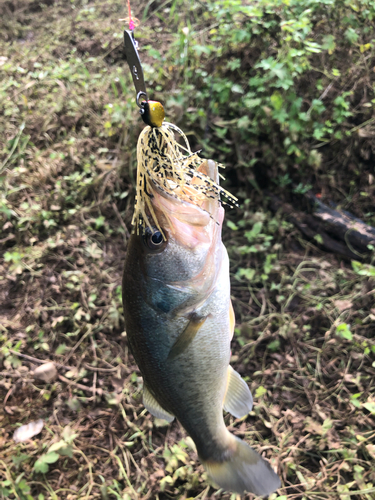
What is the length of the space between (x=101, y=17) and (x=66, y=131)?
3.11m

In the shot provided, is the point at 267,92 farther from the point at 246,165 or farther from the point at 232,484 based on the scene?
the point at 232,484

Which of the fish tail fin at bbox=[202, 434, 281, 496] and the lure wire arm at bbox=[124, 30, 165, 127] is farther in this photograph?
the fish tail fin at bbox=[202, 434, 281, 496]

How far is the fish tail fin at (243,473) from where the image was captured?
1520 mm

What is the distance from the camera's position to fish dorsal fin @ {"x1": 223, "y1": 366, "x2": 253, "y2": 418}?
5.32ft

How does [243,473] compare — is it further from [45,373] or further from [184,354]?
[45,373]

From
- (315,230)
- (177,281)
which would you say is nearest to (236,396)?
(177,281)

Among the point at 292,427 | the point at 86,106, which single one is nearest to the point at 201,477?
the point at 292,427

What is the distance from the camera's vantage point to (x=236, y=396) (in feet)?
5.36

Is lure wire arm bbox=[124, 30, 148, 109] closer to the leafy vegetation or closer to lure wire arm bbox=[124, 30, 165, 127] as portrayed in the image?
lure wire arm bbox=[124, 30, 165, 127]

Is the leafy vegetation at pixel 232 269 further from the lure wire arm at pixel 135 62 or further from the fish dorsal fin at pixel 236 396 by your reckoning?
the lure wire arm at pixel 135 62

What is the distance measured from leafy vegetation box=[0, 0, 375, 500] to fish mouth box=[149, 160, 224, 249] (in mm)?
1806

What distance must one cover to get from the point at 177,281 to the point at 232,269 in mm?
2011

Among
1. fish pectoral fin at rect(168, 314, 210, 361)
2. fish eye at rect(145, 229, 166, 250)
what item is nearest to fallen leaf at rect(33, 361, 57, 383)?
fish pectoral fin at rect(168, 314, 210, 361)

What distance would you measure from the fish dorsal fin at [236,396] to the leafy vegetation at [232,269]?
94 cm
